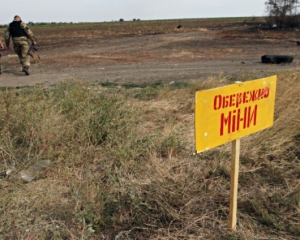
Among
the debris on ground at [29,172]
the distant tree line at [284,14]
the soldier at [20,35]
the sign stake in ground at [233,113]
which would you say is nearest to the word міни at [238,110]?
the sign stake in ground at [233,113]

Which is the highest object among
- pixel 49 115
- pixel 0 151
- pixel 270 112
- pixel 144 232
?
pixel 270 112

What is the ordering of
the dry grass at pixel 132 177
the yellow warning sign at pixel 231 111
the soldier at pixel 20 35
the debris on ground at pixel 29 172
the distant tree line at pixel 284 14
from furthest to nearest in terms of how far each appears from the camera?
1. the distant tree line at pixel 284 14
2. the soldier at pixel 20 35
3. the debris on ground at pixel 29 172
4. the dry grass at pixel 132 177
5. the yellow warning sign at pixel 231 111

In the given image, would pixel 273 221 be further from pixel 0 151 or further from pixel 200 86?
pixel 200 86

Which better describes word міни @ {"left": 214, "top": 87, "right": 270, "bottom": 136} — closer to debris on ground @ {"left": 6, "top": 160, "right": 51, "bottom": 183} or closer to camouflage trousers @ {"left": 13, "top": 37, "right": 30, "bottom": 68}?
debris on ground @ {"left": 6, "top": 160, "right": 51, "bottom": 183}

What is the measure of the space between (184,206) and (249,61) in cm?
1076

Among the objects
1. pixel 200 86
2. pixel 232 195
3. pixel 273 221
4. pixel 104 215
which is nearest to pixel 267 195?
pixel 273 221

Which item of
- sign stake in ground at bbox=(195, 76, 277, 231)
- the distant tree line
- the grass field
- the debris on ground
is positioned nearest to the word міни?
sign stake in ground at bbox=(195, 76, 277, 231)

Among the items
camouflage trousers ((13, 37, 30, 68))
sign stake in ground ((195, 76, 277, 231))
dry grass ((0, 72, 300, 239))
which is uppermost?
camouflage trousers ((13, 37, 30, 68))

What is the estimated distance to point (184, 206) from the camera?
2.70 meters

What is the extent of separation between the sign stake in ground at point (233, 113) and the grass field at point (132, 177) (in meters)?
0.48

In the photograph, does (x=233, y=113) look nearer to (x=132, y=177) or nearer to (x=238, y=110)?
(x=238, y=110)

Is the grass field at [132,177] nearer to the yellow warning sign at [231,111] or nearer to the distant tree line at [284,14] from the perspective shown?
the yellow warning sign at [231,111]

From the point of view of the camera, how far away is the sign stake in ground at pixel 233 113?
204 cm

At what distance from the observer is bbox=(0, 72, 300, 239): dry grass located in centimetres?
250
